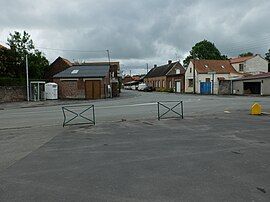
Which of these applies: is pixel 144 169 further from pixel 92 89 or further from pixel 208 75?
pixel 208 75

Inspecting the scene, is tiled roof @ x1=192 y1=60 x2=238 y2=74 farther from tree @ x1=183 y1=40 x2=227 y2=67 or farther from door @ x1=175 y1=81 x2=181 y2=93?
tree @ x1=183 y1=40 x2=227 y2=67

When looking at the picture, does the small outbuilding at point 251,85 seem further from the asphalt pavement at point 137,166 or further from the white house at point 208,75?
the asphalt pavement at point 137,166

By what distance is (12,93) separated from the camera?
118 feet

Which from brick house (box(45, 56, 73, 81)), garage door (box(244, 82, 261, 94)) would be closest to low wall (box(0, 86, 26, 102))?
brick house (box(45, 56, 73, 81))

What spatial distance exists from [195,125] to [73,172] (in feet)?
27.5

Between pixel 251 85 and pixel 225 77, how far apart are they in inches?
327

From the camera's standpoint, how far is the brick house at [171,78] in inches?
2670

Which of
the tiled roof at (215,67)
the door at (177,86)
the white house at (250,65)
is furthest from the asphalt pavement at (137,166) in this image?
the door at (177,86)

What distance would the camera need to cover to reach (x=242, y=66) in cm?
6238

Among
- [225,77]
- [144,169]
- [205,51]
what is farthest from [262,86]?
[205,51]

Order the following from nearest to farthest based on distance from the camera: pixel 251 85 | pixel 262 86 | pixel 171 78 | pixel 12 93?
pixel 12 93, pixel 262 86, pixel 251 85, pixel 171 78

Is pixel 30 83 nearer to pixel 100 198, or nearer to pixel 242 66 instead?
pixel 100 198

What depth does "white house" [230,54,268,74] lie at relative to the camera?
2442 inches

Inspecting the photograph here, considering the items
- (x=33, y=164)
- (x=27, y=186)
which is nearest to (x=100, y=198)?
(x=27, y=186)
